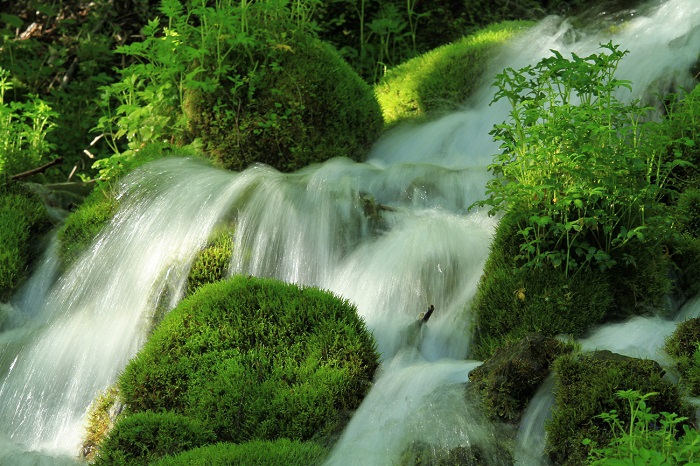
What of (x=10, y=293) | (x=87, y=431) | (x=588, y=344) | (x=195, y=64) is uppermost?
(x=195, y=64)

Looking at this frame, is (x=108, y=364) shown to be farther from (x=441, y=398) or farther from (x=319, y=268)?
(x=441, y=398)

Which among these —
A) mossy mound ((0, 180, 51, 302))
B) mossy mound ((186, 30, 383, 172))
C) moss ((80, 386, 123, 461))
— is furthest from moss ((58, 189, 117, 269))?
moss ((80, 386, 123, 461))

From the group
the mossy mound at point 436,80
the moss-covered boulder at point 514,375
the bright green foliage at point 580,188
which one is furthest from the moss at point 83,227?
the moss-covered boulder at point 514,375

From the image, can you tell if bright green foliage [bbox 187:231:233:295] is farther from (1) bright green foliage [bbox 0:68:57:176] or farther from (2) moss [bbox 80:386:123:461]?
(1) bright green foliage [bbox 0:68:57:176]

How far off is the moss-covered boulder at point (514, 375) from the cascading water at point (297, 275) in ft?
0.39

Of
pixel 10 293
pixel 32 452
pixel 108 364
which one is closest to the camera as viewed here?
pixel 32 452

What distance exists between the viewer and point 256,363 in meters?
4.90

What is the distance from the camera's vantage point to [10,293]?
6633 mm

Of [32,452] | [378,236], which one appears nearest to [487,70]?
[378,236]

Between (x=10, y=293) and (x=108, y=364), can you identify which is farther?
(x=10, y=293)

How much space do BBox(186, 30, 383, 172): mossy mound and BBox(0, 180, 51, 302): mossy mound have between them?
1.52m

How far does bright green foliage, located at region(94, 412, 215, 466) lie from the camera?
4355 millimetres

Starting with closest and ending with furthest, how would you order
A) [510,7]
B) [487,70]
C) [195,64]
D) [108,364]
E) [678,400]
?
[678,400] → [108,364] → [195,64] → [487,70] → [510,7]

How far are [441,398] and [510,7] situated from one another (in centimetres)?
803
